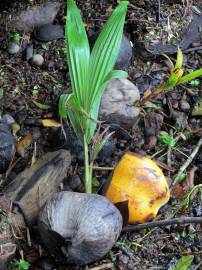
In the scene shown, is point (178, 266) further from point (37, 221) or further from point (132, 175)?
point (37, 221)

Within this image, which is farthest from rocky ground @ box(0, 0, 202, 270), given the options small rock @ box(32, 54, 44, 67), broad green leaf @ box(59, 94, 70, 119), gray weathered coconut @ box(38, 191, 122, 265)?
broad green leaf @ box(59, 94, 70, 119)

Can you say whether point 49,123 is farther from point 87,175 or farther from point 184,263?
point 184,263

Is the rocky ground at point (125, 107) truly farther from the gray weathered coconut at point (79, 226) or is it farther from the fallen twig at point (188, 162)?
the gray weathered coconut at point (79, 226)

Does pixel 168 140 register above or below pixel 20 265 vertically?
above

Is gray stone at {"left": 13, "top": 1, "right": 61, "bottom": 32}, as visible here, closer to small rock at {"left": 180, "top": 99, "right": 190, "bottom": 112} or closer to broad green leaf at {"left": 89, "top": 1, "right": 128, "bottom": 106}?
broad green leaf at {"left": 89, "top": 1, "right": 128, "bottom": 106}

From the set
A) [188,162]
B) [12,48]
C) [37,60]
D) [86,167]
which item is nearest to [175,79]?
[188,162]

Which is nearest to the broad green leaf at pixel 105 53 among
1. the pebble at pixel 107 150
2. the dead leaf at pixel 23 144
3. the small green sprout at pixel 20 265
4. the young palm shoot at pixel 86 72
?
the young palm shoot at pixel 86 72
